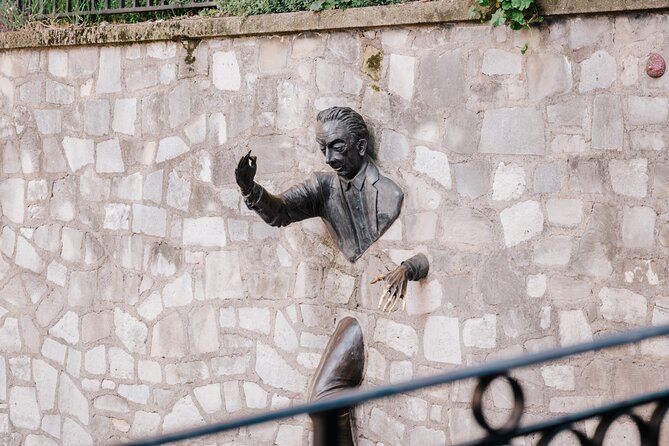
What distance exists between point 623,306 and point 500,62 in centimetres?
123

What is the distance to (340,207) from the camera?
516 cm

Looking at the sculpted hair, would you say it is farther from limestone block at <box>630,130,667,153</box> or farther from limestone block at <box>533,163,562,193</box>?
limestone block at <box>630,130,667,153</box>

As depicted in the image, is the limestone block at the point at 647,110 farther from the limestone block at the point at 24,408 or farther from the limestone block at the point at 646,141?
the limestone block at the point at 24,408

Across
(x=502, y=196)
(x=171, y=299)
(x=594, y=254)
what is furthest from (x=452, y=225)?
(x=171, y=299)

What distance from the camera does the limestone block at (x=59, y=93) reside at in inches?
248

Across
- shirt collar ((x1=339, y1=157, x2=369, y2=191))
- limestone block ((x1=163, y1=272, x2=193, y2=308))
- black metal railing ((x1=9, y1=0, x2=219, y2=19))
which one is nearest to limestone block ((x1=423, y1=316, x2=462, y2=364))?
shirt collar ((x1=339, y1=157, x2=369, y2=191))

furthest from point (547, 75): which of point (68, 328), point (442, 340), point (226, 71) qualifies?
point (68, 328)

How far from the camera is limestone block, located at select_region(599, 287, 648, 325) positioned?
441cm

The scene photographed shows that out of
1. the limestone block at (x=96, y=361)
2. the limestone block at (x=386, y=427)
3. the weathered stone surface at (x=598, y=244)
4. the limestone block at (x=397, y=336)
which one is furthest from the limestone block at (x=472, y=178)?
the limestone block at (x=96, y=361)

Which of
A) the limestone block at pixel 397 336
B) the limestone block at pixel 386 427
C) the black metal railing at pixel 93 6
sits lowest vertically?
the limestone block at pixel 386 427

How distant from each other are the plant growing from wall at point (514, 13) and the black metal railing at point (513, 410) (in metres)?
2.48

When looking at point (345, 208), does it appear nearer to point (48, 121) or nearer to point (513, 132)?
point (513, 132)

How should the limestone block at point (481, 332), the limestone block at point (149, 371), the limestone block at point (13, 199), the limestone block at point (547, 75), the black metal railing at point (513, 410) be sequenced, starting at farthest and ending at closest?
1. the limestone block at point (13, 199)
2. the limestone block at point (149, 371)
3. the limestone block at point (481, 332)
4. the limestone block at point (547, 75)
5. the black metal railing at point (513, 410)

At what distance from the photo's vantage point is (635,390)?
4461mm
